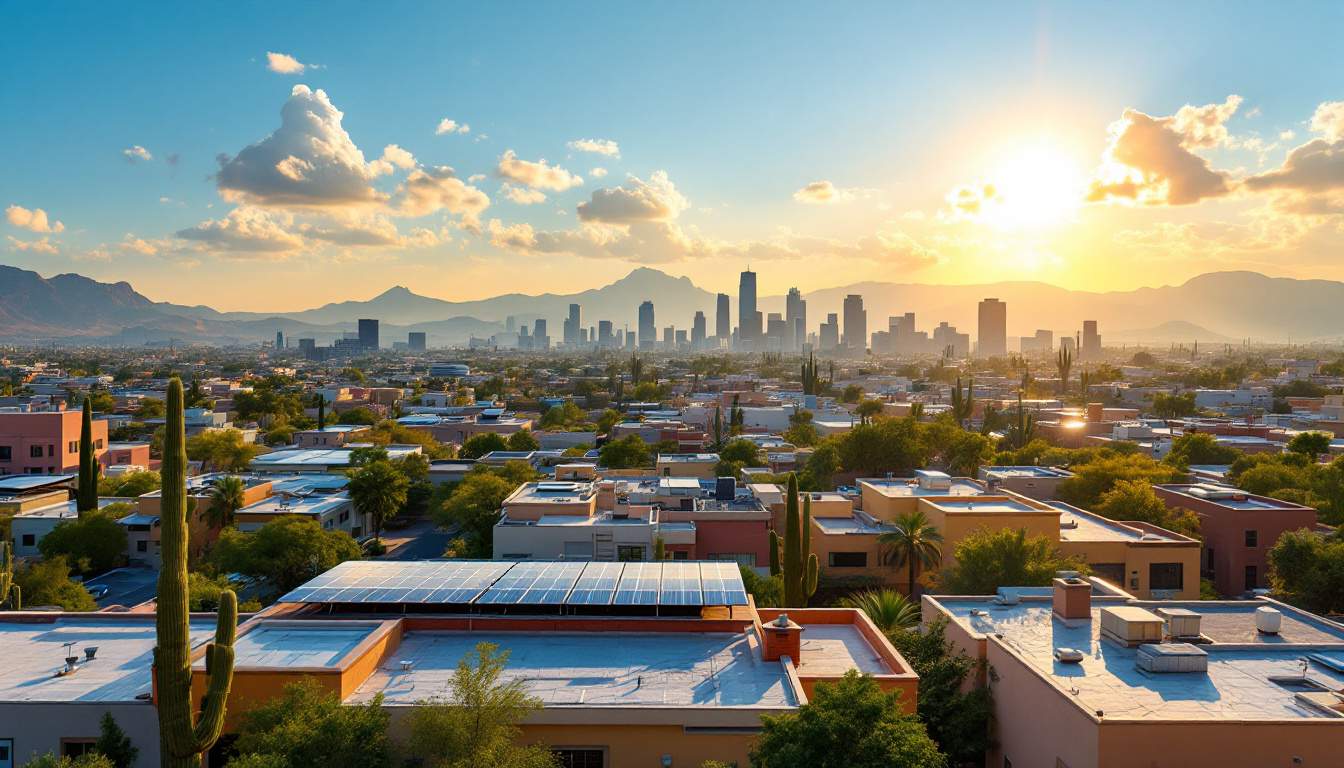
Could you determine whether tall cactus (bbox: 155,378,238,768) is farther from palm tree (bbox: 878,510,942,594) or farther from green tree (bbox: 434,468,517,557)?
palm tree (bbox: 878,510,942,594)

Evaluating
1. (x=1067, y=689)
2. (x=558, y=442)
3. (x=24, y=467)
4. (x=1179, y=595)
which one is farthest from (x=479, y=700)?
(x=558, y=442)

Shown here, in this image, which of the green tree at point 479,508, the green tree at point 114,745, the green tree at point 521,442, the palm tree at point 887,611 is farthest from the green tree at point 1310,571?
the green tree at point 521,442

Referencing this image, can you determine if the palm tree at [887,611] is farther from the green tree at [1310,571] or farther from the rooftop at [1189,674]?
the green tree at [1310,571]

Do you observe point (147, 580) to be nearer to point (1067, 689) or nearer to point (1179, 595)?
point (1067, 689)

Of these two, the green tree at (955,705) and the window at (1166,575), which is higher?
the green tree at (955,705)

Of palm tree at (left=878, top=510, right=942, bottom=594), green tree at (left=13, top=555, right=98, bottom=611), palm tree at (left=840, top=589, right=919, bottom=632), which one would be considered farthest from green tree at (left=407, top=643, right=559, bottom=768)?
green tree at (left=13, top=555, right=98, bottom=611)

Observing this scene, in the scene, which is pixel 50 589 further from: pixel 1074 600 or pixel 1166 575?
pixel 1166 575
